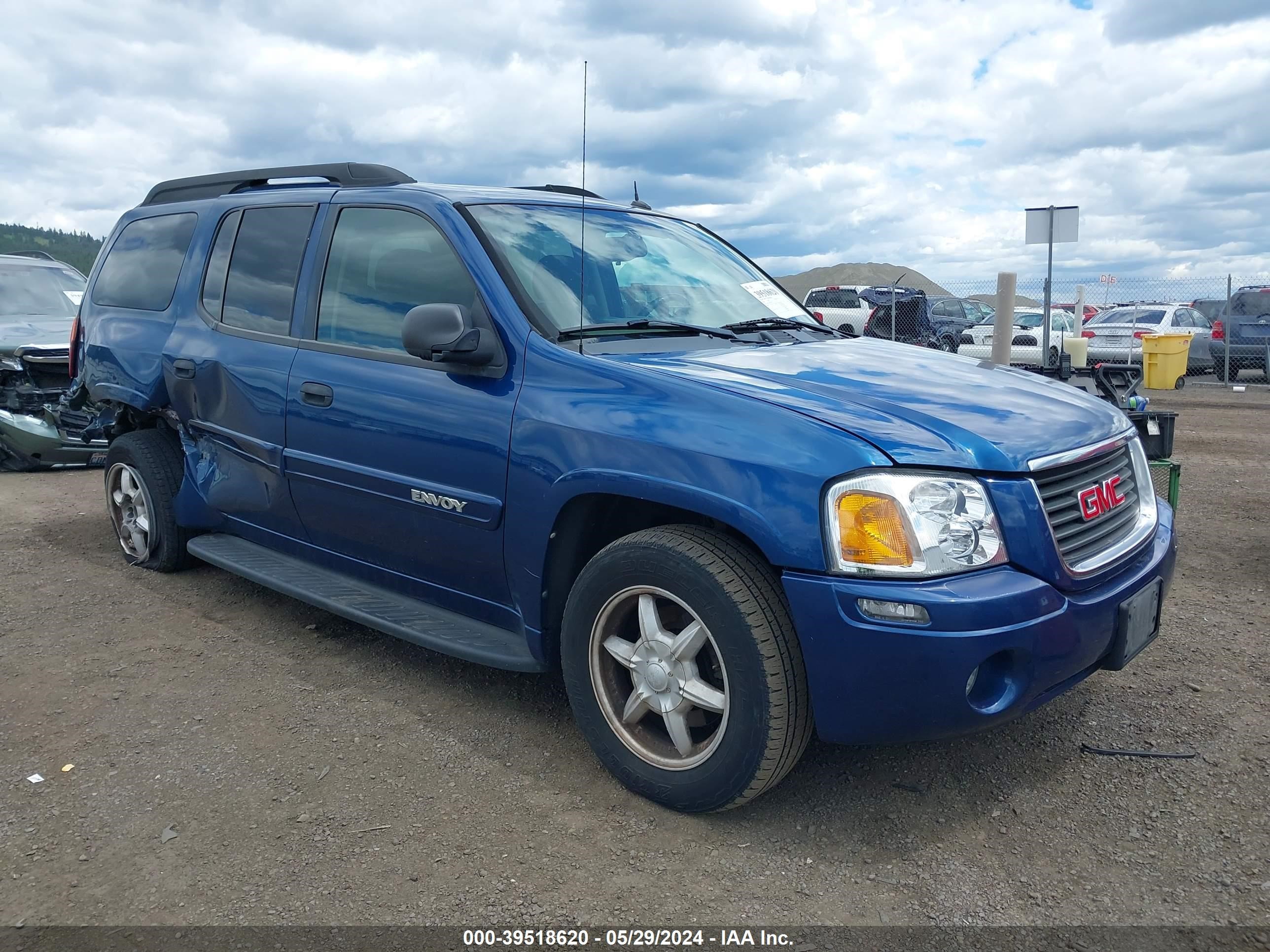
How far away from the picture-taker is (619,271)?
375 centimetres

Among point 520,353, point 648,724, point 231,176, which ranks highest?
point 231,176

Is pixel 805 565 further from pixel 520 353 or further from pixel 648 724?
pixel 520 353

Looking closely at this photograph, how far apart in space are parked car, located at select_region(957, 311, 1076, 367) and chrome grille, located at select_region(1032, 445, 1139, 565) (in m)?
16.5

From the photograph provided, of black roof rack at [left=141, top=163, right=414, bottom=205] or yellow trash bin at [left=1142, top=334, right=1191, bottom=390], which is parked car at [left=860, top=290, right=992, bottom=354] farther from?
black roof rack at [left=141, top=163, right=414, bottom=205]

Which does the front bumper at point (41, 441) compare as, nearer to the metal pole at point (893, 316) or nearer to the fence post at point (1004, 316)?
the fence post at point (1004, 316)

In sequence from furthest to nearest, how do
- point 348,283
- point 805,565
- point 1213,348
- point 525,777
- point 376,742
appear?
point 1213,348, point 348,283, point 376,742, point 525,777, point 805,565

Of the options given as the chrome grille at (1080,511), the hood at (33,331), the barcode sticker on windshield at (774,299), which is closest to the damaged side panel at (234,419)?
the barcode sticker on windshield at (774,299)

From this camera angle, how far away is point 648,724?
3.05 metres

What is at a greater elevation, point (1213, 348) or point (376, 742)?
point (1213, 348)

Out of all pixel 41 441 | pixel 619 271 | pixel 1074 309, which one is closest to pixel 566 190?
pixel 619 271

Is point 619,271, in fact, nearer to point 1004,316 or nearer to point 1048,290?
point 1004,316

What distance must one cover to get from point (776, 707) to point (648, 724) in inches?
22.8

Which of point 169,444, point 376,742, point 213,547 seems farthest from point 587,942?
point 169,444

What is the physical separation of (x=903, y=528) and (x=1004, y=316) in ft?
27.3
